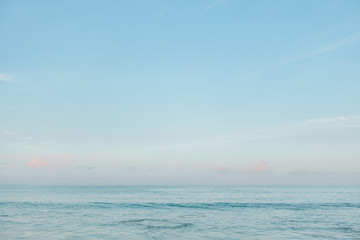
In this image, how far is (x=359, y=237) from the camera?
913 inches

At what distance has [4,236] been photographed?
22625mm

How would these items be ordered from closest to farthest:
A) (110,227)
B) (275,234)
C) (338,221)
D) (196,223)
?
(275,234) → (110,227) → (196,223) → (338,221)

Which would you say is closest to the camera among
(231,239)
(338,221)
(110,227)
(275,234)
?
(231,239)

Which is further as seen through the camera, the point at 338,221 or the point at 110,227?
the point at 338,221

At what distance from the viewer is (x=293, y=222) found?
31250 millimetres

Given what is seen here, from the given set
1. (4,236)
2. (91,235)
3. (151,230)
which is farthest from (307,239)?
(4,236)

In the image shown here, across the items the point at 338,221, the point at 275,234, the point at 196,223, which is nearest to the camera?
the point at 275,234

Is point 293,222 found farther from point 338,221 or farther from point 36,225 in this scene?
point 36,225

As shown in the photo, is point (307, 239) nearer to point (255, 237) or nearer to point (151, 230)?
point (255, 237)

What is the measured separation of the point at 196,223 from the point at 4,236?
1646 cm

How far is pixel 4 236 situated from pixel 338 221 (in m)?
32.0

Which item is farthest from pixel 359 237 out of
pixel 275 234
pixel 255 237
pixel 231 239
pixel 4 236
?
pixel 4 236

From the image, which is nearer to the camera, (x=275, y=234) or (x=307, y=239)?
(x=307, y=239)

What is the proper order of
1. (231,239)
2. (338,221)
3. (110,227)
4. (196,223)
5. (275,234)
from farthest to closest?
(338,221)
(196,223)
(110,227)
(275,234)
(231,239)
